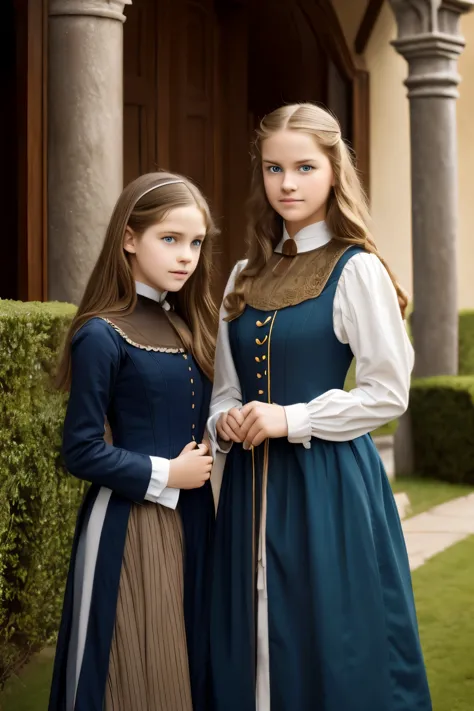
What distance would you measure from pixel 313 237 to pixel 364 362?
0.35 metres

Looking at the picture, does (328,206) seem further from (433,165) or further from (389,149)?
(389,149)

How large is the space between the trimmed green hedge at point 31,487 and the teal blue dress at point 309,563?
112 cm

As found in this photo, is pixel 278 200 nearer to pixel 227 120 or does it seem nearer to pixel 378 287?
pixel 378 287

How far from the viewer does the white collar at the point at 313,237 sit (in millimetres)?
2656

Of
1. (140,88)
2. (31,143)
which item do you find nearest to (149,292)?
(31,143)

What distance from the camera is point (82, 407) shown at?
8.04ft

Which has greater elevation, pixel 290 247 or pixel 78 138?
pixel 78 138

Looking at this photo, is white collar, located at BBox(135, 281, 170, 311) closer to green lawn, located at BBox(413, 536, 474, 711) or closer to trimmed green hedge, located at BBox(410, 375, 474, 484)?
green lawn, located at BBox(413, 536, 474, 711)

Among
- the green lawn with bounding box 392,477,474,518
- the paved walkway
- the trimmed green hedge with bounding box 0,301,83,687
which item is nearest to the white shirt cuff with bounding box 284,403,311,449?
the trimmed green hedge with bounding box 0,301,83,687

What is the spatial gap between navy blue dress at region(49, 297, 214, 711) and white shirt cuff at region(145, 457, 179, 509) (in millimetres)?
18

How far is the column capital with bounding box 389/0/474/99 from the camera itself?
7.64 meters

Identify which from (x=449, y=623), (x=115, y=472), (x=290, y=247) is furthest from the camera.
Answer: (x=449, y=623)

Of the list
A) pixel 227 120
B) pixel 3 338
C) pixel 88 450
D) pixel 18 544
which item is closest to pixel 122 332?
pixel 88 450

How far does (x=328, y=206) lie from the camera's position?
266 centimetres
